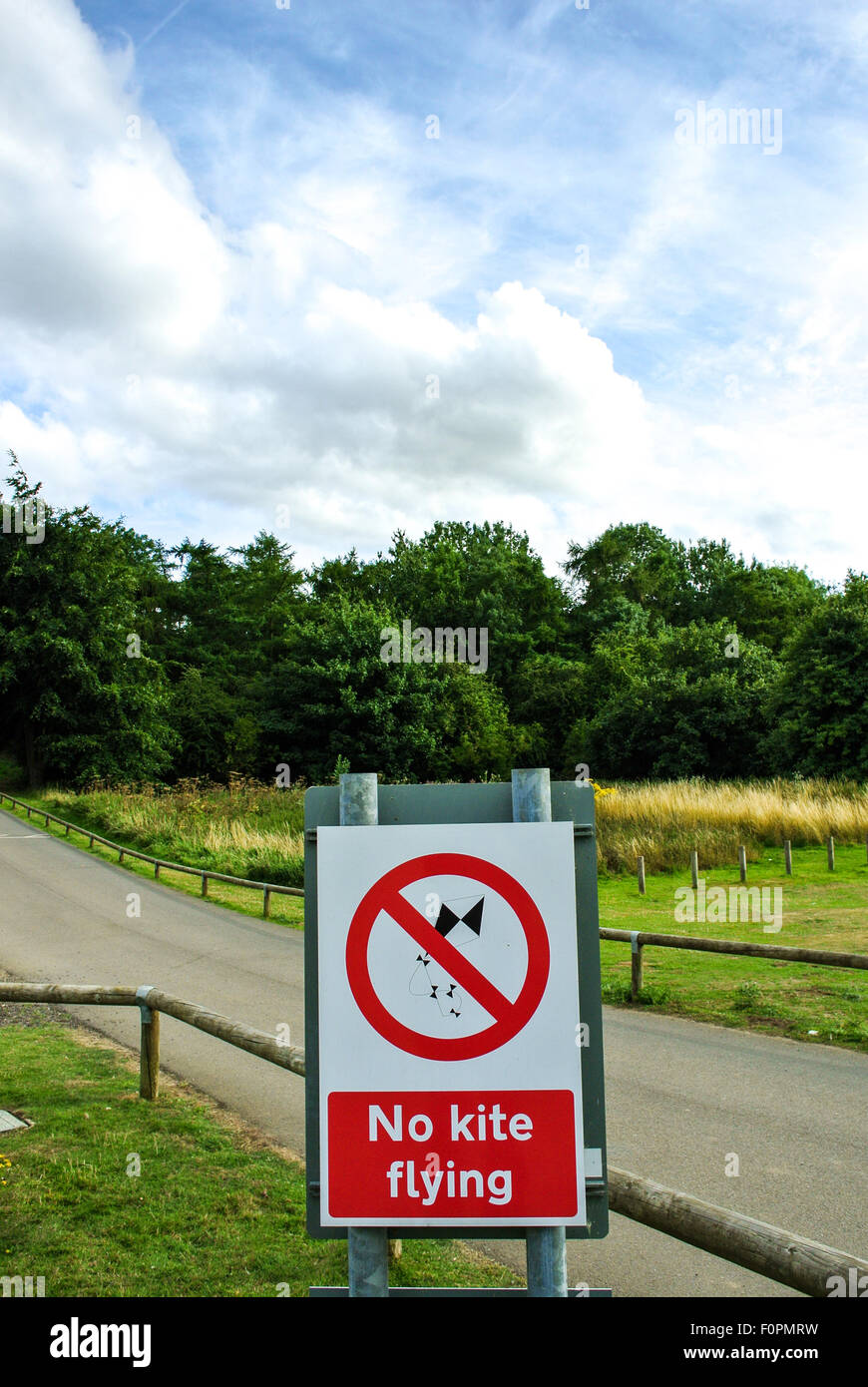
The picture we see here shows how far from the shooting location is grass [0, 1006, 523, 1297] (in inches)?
159

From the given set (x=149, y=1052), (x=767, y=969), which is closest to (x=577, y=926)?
(x=149, y=1052)

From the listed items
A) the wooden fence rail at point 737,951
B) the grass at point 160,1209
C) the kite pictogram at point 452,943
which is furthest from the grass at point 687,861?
the kite pictogram at point 452,943

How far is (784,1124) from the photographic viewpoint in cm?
596

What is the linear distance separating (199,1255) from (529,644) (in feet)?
177

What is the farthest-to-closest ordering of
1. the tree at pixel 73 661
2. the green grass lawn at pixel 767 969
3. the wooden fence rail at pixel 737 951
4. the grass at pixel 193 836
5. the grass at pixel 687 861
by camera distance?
the tree at pixel 73 661 < the grass at pixel 193 836 < the grass at pixel 687 861 < the green grass lawn at pixel 767 969 < the wooden fence rail at pixel 737 951

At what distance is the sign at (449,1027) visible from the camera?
88.3 inches

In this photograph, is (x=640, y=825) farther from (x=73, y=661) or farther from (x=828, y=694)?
(x=73, y=661)

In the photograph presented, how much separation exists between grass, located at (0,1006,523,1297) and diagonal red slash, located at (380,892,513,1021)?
7.92ft

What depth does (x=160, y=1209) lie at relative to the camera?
4703 millimetres

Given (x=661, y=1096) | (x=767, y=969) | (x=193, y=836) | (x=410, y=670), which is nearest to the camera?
(x=661, y=1096)

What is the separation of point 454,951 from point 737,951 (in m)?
6.56

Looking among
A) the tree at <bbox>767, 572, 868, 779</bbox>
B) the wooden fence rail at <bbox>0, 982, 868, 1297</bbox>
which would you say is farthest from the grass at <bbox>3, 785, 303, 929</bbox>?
the tree at <bbox>767, 572, 868, 779</bbox>

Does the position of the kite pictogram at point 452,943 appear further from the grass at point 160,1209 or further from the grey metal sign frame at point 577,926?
the grass at point 160,1209

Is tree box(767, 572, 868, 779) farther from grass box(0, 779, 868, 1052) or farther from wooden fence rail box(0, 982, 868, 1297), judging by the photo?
wooden fence rail box(0, 982, 868, 1297)
